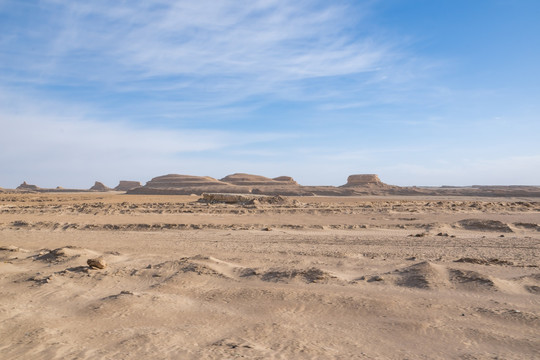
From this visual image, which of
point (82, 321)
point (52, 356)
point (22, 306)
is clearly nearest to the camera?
point (52, 356)

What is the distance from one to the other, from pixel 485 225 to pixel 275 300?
12.2m

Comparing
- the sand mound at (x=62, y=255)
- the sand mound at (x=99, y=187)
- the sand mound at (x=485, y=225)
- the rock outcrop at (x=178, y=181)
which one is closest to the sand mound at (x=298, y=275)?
the sand mound at (x=62, y=255)

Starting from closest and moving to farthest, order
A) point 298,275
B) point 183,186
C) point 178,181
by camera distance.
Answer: point 298,275, point 183,186, point 178,181

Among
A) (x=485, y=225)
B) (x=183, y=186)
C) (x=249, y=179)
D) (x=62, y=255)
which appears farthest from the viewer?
(x=249, y=179)

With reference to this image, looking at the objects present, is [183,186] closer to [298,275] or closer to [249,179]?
[249,179]

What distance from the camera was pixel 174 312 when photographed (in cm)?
606

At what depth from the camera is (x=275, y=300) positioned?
21.2 feet

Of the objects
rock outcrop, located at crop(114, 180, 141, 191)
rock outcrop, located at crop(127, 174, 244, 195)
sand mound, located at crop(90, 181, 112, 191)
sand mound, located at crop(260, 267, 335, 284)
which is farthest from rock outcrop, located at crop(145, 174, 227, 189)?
sand mound, located at crop(260, 267, 335, 284)

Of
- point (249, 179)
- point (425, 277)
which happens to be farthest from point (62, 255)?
point (249, 179)

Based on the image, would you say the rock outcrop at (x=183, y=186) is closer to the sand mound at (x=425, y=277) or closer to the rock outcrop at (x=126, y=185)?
the rock outcrop at (x=126, y=185)

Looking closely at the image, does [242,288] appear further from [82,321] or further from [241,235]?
[241,235]

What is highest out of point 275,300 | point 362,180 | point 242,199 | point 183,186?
point 362,180

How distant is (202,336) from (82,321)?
1798 millimetres

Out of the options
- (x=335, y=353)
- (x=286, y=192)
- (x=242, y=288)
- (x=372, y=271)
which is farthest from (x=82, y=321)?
(x=286, y=192)
